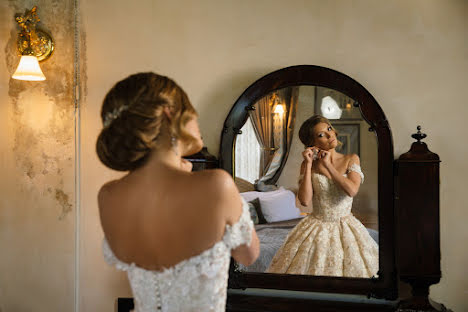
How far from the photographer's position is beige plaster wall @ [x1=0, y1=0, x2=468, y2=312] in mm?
2488

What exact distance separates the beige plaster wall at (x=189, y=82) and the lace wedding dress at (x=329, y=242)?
0.43 meters

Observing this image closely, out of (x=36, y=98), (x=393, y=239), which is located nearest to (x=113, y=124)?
(x=393, y=239)

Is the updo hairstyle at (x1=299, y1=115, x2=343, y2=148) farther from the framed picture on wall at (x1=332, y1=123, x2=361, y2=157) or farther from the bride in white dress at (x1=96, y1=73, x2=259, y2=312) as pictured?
the bride in white dress at (x1=96, y1=73, x2=259, y2=312)

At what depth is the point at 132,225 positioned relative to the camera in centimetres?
139

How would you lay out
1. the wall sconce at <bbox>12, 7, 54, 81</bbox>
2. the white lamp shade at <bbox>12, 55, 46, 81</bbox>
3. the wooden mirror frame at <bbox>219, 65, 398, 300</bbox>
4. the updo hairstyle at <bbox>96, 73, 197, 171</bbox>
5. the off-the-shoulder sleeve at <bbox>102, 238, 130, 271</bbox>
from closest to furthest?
the updo hairstyle at <bbox>96, 73, 197, 171</bbox> < the off-the-shoulder sleeve at <bbox>102, 238, 130, 271</bbox> < the wooden mirror frame at <bbox>219, 65, 398, 300</bbox> < the white lamp shade at <bbox>12, 55, 46, 81</bbox> < the wall sconce at <bbox>12, 7, 54, 81</bbox>

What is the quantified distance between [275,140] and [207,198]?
127cm

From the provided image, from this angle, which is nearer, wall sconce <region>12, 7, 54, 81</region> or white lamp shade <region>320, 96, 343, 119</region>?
white lamp shade <region>320, 96, 343, 119</region>

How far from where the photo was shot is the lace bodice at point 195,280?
1.38 meters

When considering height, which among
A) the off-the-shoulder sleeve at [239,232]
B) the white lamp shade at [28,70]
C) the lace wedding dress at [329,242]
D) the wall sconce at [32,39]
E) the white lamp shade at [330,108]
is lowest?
the lace wedding dress at [329,242]

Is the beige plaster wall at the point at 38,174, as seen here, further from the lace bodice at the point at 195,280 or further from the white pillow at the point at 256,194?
the lace bodice at the point at 195,280

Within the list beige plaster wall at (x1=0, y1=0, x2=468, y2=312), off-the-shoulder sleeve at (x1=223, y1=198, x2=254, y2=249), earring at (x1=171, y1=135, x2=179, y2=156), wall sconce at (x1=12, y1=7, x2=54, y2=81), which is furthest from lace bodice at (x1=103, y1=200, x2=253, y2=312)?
wall sconce at (x1=12, y1=7, x2=54, y2=81)

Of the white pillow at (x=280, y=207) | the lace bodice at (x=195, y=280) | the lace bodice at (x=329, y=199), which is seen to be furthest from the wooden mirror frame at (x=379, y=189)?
the lace bodice at (x=195, y=280)

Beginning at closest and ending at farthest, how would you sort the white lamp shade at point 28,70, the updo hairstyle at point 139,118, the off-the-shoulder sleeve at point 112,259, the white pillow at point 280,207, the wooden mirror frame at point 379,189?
the updo hairstyle at point 139,118, the off-the-shoulder sleeve at point 112,259, the wooden mirror frame at point 379,189, the white pillow at point 280,207, the white lamp shade at point 28,70

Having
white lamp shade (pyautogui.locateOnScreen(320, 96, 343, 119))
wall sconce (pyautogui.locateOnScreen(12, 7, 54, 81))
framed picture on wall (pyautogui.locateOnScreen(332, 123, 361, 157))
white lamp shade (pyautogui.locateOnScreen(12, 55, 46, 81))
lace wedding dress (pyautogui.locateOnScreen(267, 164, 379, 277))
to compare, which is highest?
wall sconce (pyautogui.locateOnScreen(12, 7, 54, 81))
